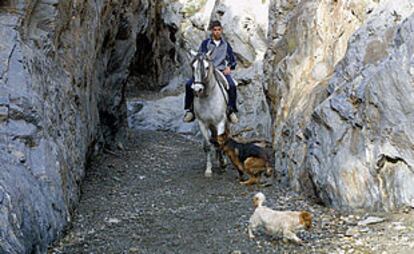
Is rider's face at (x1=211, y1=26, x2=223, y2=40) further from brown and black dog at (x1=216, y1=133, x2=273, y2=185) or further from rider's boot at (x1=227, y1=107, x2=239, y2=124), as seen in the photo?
brown and black dog at (x1=216, y1=133, x2=273, y2=185)

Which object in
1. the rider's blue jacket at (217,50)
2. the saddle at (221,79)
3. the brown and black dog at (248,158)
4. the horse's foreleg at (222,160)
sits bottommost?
the horse's foreleg at (222,160)

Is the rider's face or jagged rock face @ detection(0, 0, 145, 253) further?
the rider's face

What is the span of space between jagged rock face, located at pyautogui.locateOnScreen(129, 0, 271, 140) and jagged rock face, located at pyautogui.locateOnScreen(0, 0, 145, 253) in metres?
8.60

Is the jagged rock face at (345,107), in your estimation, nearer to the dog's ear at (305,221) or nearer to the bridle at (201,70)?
the dog's ear at (305,221)

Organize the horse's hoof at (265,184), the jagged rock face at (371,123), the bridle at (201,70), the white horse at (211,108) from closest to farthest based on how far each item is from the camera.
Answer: the jagged rock face at (371,123) → the horse's hoof at (265,184) → the bridle at (201,70) → the white horse at (211,108)

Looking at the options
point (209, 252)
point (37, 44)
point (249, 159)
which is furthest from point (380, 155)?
point (37, 44)

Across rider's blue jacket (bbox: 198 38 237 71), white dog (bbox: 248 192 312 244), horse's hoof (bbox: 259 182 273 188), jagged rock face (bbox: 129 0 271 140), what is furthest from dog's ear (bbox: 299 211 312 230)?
jagged rock face (bbox: 129 0 271 140)

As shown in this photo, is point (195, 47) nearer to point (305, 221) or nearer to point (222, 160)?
point (222, 160)

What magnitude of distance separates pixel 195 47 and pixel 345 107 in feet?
89.7

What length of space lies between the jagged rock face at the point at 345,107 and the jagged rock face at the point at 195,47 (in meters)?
6.77

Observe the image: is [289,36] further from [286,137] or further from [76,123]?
[76,123]

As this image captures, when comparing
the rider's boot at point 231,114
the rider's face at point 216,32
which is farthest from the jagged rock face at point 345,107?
the rider's face at point 216,32

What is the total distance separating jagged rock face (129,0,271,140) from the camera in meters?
24.2

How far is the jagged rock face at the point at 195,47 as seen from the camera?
79.5 ft
